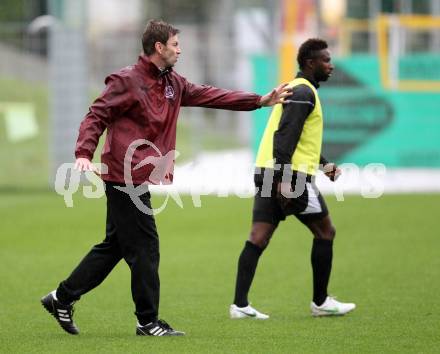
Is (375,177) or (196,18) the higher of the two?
(196,18)

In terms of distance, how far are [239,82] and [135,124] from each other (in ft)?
70.7

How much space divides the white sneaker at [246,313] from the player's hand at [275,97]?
1.76 meters

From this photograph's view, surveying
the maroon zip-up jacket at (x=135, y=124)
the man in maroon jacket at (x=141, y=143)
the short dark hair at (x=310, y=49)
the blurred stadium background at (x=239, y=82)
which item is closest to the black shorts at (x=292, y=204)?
the short dark hair at (x=310, y=49)

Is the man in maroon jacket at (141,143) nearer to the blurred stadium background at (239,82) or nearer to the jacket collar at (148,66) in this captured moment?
the jacket collar at (148,66)

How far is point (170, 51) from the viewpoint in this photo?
8039mm

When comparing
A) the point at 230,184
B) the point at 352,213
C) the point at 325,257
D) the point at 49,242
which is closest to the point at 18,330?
the point at 325,257

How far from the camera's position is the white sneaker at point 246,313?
9219mm

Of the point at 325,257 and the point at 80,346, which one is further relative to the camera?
the point at 325,257

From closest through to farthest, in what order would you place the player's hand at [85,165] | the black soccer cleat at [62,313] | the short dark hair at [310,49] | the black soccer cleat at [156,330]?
the player's hand at [85,165] < the black soccer cleat at [156,330] < the black soccer cleat at [62,313] < the short dark hair at [310,49]

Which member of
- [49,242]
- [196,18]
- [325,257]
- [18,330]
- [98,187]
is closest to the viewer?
[18,330]

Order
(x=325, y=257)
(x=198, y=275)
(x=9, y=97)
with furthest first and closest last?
(x=9, y=97), (x=198, y=275), (x=325, y=257)

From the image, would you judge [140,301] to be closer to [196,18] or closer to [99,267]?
[99,267]

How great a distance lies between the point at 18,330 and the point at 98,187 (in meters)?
11.3

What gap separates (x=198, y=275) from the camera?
1191 centimetres
